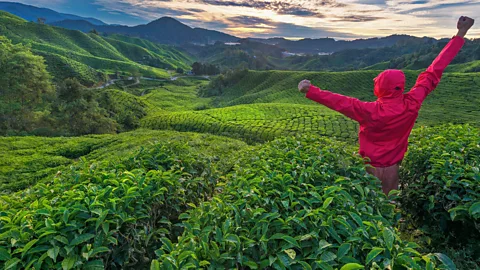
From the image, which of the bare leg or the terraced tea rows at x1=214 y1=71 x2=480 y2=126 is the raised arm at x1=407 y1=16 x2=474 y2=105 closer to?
the bare leg

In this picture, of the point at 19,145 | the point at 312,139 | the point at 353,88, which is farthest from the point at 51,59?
the point at 312,139

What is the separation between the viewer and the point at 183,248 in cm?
195

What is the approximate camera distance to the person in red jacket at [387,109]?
3.43 meters

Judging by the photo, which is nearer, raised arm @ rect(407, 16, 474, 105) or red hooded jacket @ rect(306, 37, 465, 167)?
red hooded jacket @ rect(306, 37, 465, 167)

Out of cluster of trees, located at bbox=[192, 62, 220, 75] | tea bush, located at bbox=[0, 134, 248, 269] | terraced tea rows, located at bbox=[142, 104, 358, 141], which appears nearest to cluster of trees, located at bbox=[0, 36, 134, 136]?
terraced tea rows, located at bbox=[142, 104, 358, 141]

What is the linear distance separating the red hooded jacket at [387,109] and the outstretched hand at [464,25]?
0.12m

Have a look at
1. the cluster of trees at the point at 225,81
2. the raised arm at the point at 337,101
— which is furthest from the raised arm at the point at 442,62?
the cluster of trees at the point at 225,81

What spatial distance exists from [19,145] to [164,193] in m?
15.7

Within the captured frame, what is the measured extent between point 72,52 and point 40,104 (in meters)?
55.0

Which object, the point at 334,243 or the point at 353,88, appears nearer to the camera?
the point at 334,243

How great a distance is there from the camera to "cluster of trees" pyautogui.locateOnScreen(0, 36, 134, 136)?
23.9 m

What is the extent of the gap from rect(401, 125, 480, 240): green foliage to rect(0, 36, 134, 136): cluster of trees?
83.2 ft

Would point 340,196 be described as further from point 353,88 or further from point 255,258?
point 353,88

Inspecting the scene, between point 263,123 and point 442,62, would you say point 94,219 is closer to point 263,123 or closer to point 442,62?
point 442,62
